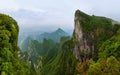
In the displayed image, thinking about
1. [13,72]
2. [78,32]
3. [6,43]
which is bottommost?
[78,32]

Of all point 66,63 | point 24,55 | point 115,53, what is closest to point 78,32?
point 66,63

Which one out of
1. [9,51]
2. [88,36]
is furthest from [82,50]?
[9,51]

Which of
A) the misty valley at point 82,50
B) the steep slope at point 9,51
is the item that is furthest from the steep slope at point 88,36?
the steep slope at point 9,51

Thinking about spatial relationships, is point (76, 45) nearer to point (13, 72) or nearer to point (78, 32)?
point (78, 32)

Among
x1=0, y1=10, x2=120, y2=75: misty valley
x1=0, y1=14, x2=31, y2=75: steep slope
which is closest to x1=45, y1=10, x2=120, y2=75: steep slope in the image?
x1=0, y1=10, x2=120, y2=75: misty valley

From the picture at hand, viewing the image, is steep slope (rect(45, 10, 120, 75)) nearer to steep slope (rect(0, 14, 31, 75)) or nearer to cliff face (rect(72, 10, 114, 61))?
cliff face (rect(72, 10, 114, 61))

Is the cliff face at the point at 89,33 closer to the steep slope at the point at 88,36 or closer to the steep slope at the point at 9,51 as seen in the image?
the steep slope at the point at 88,36
